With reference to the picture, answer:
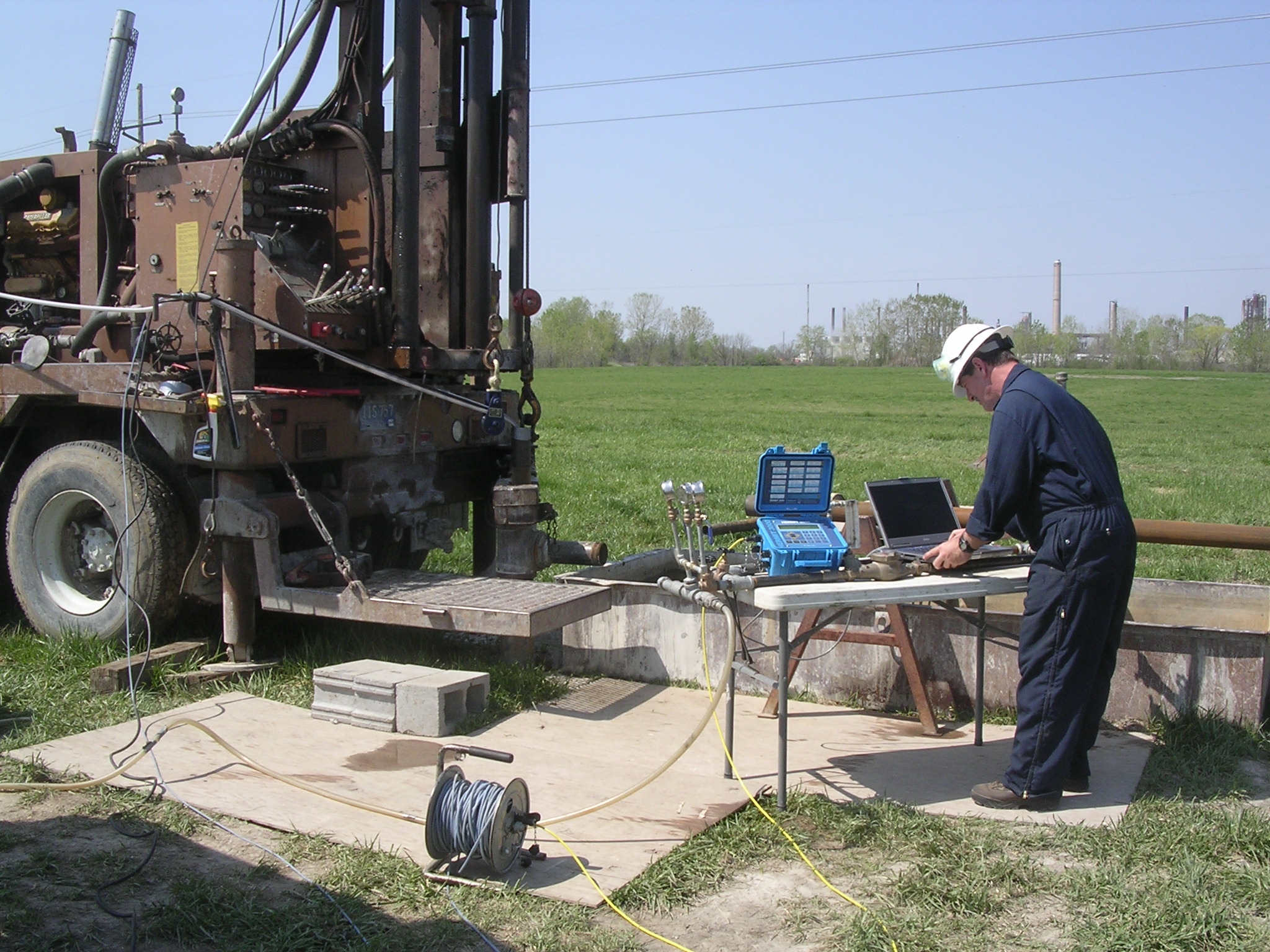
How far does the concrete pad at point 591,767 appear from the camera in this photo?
4469 millimetres

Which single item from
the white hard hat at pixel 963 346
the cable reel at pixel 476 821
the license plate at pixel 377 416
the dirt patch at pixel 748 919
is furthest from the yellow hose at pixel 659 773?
the license plate at pixel 377 416

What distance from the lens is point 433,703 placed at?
18.3ft

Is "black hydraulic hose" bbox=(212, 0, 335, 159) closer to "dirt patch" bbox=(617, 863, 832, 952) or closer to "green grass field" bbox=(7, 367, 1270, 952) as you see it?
"green grass field" bbox=(7, 367, 1270, 952)

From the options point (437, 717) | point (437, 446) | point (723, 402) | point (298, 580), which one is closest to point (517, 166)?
point (437, 446)

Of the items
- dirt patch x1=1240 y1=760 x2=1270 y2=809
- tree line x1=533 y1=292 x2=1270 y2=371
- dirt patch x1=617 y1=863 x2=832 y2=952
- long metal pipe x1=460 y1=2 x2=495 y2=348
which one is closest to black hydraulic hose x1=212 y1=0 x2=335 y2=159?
long metal pipe x1=460 y1=2 x2=495 y2=348

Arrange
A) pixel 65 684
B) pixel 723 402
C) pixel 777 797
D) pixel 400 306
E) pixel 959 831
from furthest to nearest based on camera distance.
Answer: pixel 723 402
pixel 400 306
pixel 65 684
pixel 777 797
pixel 959 831

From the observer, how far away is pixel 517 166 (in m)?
7.28

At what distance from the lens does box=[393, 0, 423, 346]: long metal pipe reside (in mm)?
6934

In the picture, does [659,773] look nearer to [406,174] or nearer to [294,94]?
[406,174]

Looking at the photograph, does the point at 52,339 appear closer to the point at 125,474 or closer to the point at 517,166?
the point at 125,474

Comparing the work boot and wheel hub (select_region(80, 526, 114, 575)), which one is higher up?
wheel hub (select_region(80, 526, 114, 575))

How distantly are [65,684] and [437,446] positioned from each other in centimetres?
240

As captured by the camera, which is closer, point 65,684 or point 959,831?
point 959,831

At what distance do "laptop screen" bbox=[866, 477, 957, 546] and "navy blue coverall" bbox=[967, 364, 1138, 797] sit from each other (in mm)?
605
